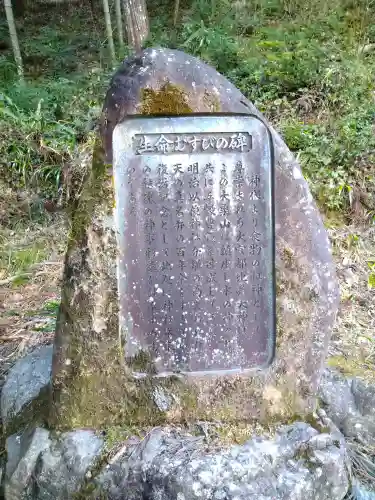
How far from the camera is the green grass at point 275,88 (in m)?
4.84

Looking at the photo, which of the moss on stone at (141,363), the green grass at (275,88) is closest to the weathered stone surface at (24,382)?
the moss on stone at (141,363)

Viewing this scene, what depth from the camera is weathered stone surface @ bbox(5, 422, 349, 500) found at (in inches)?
77.9

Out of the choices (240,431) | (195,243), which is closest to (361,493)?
(240,431)

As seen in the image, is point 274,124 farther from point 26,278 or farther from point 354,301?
point 26,278

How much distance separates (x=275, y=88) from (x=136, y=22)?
2.54m

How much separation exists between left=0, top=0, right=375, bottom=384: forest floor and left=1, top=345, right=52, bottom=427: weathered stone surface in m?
0.30

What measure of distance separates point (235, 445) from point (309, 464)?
319 mm

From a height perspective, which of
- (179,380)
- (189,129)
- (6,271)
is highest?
(189,129)

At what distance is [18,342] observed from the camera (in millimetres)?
3402

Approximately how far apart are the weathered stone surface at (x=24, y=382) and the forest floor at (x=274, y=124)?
30cm

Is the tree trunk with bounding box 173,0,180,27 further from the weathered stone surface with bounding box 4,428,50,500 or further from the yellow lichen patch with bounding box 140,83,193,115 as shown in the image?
the weathered stone surface with bounding box 4,428,50,500

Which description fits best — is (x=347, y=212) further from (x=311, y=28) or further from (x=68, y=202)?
(x=311, y=28)

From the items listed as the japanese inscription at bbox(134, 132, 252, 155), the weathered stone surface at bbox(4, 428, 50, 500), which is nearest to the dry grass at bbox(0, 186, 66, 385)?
the weathered stone surface at bbox(4, 428, 50, 500)

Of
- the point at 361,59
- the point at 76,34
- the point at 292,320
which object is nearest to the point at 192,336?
the point at 292,320
